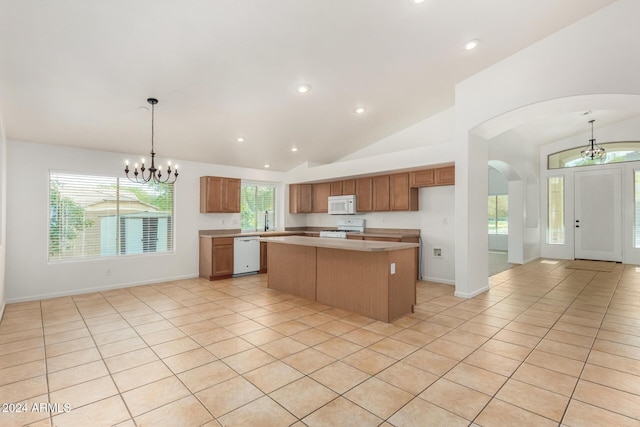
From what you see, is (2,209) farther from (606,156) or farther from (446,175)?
(606,156)

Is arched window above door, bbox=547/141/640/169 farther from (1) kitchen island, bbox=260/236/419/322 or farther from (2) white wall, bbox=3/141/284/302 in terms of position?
(2) white wall, bbox=3/141/284/302

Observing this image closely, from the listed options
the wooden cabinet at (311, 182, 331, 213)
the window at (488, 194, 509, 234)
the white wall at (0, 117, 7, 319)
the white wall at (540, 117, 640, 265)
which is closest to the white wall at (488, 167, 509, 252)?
the window at (488, 194, 509, 234)

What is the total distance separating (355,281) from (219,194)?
12.6ft

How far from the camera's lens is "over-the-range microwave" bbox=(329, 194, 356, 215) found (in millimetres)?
6953

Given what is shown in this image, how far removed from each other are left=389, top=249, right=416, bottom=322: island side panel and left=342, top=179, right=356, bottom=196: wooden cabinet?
3.10 metres

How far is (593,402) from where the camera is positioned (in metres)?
2.17

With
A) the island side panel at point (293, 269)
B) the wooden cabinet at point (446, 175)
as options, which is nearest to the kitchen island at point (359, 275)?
the island side panel at point (293, 269)

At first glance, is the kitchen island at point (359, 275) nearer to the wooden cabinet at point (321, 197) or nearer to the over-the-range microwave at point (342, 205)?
the over-the-range microwave at point (342, 205)

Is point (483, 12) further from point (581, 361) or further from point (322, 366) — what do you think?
point (322, 366)

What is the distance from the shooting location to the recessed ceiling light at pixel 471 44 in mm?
3725

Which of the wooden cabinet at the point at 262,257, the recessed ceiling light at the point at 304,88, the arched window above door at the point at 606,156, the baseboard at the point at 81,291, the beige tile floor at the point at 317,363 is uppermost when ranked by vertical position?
the recessed ceiling light at the point at 304,88

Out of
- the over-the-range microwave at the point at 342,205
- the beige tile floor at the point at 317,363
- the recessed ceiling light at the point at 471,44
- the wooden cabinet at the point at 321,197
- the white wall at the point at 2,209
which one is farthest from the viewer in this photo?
the wooden cabinet at the point at 321,197

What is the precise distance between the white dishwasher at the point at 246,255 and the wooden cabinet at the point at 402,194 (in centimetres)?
295

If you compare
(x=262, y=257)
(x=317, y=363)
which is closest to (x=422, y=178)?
(x=262, y=257)
